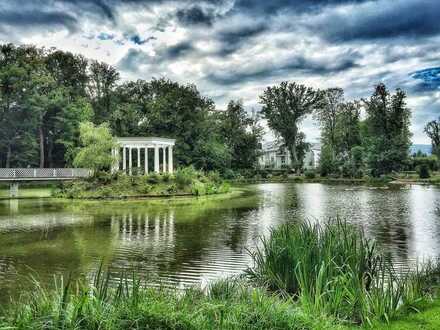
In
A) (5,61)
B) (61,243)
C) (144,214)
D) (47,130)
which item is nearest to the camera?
(61,243)

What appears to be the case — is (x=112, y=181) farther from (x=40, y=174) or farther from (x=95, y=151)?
(x=40, y=174)

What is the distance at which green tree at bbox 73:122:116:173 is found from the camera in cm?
3225

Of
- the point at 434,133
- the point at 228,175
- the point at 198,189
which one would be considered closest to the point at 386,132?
the point at 434,133

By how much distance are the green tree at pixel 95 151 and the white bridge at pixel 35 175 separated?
1174 mm

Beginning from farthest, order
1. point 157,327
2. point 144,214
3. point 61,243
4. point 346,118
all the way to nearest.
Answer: point 346,118
point 144,214
point 61,243
point 157,327

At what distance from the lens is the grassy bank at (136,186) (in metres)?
29.8

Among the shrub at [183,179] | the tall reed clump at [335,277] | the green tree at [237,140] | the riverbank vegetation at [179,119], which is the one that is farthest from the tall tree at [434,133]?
the tall reed clump at [335,277]

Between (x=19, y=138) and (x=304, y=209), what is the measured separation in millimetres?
33883

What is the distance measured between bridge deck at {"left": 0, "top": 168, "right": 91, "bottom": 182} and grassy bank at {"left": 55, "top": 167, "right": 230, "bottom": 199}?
1.70m

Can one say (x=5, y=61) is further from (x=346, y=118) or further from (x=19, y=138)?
(x=346, y=118)

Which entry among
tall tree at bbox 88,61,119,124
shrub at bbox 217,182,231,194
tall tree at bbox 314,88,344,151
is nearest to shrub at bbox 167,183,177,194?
shrub at bbox 217,182,231,194

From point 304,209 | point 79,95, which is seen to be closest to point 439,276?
point 304,209

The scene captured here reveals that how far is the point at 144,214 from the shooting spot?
2016 centimetres

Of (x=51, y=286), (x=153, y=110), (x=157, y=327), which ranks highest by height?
(x=153, y=110)
